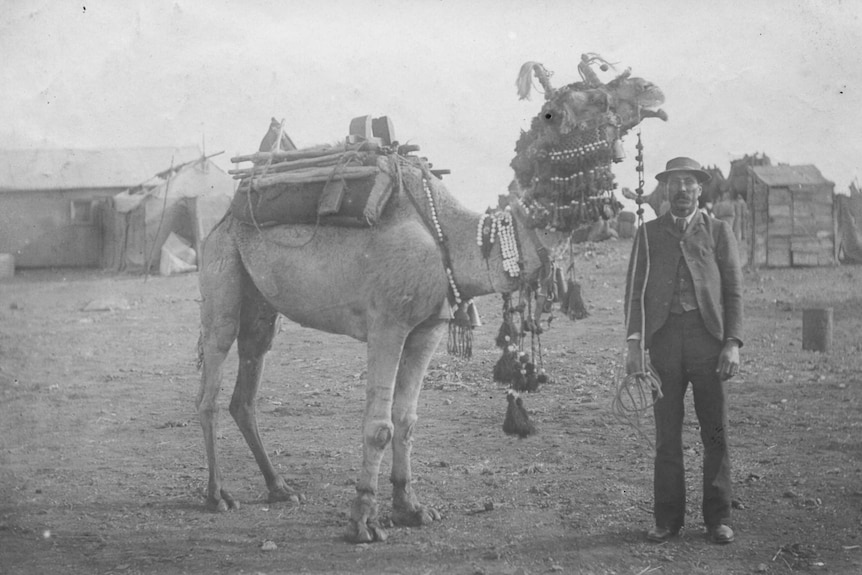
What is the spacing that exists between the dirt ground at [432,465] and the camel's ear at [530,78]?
223 cm

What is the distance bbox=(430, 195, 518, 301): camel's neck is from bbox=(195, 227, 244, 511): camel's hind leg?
1404mm

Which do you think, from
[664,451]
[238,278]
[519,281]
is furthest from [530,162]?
[238,278]

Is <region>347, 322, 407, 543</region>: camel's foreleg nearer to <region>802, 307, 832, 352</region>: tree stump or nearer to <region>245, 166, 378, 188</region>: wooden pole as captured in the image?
<region>245, 166, 378, 188</region>: wooden pole

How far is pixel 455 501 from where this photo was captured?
14.8 ft

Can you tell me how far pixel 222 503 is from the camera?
14.8 feet

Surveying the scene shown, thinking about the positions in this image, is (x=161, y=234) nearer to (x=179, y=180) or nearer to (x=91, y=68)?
(x=179, y=180)

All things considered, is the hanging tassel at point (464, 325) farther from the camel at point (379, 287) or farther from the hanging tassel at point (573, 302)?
the hanging tassel at point (573, 302)

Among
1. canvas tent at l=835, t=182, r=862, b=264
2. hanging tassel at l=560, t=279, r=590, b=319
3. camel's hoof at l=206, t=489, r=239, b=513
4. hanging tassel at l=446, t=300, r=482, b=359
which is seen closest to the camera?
hanging tassel at l=560, t=279, r=590, b=319

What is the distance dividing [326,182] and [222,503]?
75.9 inches

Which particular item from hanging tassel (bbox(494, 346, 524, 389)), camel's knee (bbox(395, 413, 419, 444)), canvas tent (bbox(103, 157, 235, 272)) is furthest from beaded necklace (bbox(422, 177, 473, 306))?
canvas tent (bbox(103, 157, 235, 272))

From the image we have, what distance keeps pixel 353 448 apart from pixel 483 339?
3.60 m

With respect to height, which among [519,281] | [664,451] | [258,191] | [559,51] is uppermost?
[559,51]

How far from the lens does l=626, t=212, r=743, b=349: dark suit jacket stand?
381cm

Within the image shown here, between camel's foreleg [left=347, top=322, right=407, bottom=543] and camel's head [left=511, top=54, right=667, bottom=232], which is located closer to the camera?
camel's head [left=511, top=54, right=667, bottom=232]
